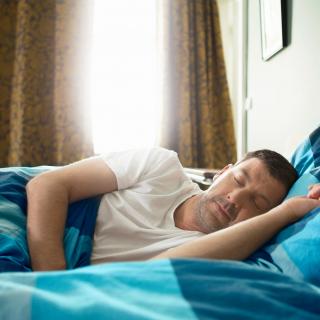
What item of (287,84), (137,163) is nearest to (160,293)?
(137,163)

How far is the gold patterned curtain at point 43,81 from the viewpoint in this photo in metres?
2.87

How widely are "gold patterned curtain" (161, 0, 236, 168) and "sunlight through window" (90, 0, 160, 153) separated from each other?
0.45ft

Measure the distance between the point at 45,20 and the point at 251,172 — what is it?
2.54 metres

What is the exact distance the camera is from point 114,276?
443mm

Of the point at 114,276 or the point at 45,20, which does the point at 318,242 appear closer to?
the point at 114,276

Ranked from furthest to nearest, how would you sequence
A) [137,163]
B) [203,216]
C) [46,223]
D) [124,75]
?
[124,75]
[137,163]
[203,216]
[46,223]

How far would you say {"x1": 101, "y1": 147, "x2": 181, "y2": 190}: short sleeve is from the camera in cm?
109

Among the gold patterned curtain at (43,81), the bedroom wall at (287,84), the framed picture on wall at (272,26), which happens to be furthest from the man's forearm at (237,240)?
the gold patterned curtain at (43,81)

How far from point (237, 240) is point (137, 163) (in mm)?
501

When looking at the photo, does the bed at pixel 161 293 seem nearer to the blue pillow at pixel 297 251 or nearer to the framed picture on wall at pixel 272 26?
the blue pillow at pixel 297 251

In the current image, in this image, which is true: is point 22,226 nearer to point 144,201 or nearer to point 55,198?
point 55,198

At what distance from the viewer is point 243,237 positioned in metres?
0.71

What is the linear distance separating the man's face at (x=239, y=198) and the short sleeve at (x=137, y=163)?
18 centimetres

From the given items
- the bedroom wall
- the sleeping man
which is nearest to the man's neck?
Answer: the sleeping man
